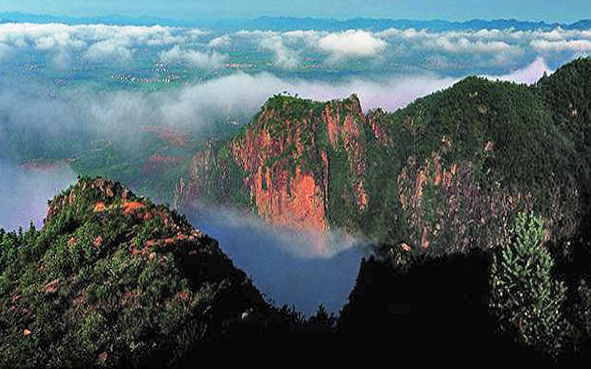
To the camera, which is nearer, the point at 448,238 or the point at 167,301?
the point at 167,301

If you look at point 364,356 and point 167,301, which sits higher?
point 167,301

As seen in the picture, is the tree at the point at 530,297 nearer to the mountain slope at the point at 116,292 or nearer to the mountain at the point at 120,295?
the mountain at the point at 120,295

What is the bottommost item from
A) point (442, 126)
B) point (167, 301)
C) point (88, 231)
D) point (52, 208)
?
point (167, 301)

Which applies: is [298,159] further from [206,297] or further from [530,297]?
[530,297]

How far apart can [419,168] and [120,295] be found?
143 meters

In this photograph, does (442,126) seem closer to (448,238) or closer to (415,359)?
(448,238)

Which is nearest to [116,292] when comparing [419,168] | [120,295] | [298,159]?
[120,295]

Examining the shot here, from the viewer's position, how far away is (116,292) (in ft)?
134

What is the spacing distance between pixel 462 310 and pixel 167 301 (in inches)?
993

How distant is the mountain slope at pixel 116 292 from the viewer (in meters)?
32.7

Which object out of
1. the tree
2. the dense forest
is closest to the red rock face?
the dense forest

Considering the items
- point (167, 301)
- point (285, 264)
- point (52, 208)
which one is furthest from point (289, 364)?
point (285, 264)

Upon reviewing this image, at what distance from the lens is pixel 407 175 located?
571 feet

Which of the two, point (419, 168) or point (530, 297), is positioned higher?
point (419, 168)
